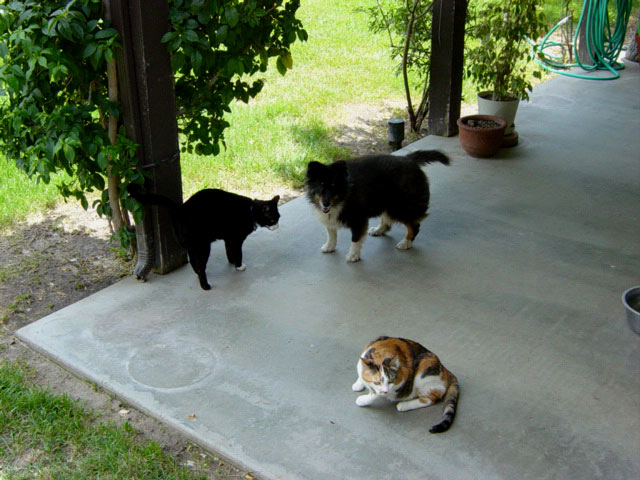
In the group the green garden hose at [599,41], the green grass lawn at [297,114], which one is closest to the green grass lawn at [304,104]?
the green grass lawn at [297,114]

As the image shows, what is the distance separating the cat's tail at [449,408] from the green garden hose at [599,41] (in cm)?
772

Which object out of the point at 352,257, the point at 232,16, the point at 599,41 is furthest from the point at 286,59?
the point at 599,41

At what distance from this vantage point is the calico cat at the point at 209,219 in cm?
439

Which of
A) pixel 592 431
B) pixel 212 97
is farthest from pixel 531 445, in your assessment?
pixel 212 97

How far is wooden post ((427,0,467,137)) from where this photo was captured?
23.3 ft

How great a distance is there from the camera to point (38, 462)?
10.6 ft

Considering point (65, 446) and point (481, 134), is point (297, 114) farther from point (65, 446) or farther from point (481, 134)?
point (65, 446)

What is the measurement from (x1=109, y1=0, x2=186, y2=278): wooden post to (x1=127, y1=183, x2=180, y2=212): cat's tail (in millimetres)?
133

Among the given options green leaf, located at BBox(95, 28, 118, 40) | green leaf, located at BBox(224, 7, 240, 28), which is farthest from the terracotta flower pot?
green leaf, located at BBox(95, 28, 118, 40)

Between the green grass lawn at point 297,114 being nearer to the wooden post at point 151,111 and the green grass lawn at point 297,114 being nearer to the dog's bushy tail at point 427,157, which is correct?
the wooden post at point 151,111

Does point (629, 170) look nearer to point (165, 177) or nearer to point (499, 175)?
point (499, 175)

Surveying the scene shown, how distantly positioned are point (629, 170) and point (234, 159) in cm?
402

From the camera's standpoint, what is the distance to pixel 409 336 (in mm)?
4078

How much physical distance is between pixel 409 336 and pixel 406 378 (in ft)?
2.28
